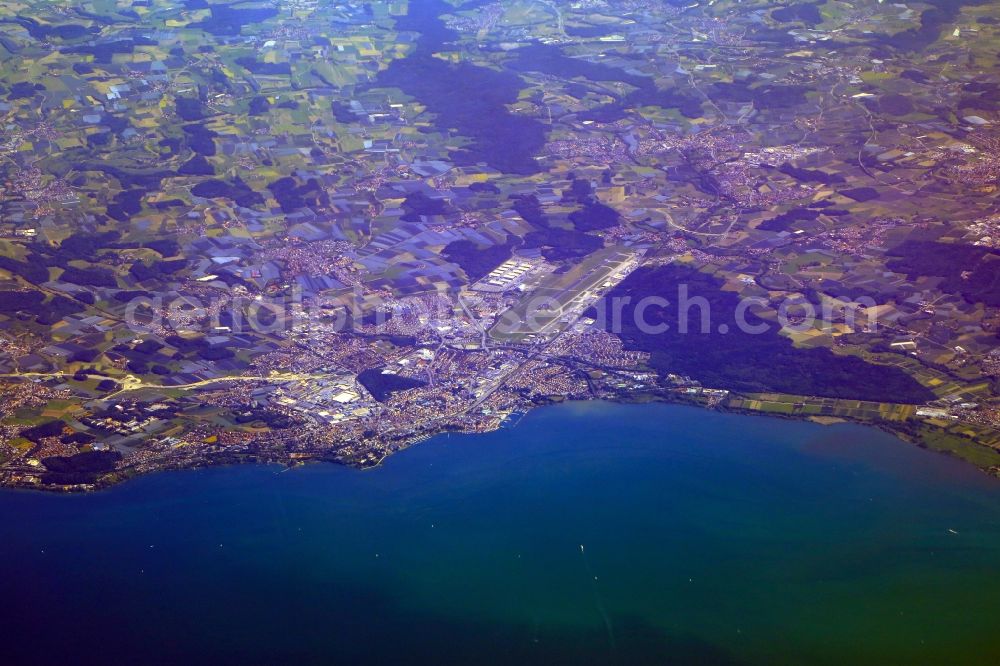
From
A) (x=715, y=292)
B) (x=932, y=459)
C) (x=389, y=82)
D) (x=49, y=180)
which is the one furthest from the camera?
(x=389, y=82)

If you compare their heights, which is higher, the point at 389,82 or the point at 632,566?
the point at 389,82

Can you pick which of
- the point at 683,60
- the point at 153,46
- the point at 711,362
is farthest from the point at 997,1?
the point at 153,46

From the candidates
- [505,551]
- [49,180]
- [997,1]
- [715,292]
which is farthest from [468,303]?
[997,1]

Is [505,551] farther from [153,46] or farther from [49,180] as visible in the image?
[153,46]

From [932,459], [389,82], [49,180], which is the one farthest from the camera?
[389,82]

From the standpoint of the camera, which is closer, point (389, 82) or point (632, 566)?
point (632, 566)

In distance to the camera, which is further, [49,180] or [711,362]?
[49,180]

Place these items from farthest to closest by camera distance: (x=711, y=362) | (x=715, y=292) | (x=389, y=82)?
(x=389, y=82) → (x=715, y=292) → (x=711, y=362)

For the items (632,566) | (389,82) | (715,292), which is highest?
(389,82)

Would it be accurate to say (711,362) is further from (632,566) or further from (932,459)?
(632,566)
